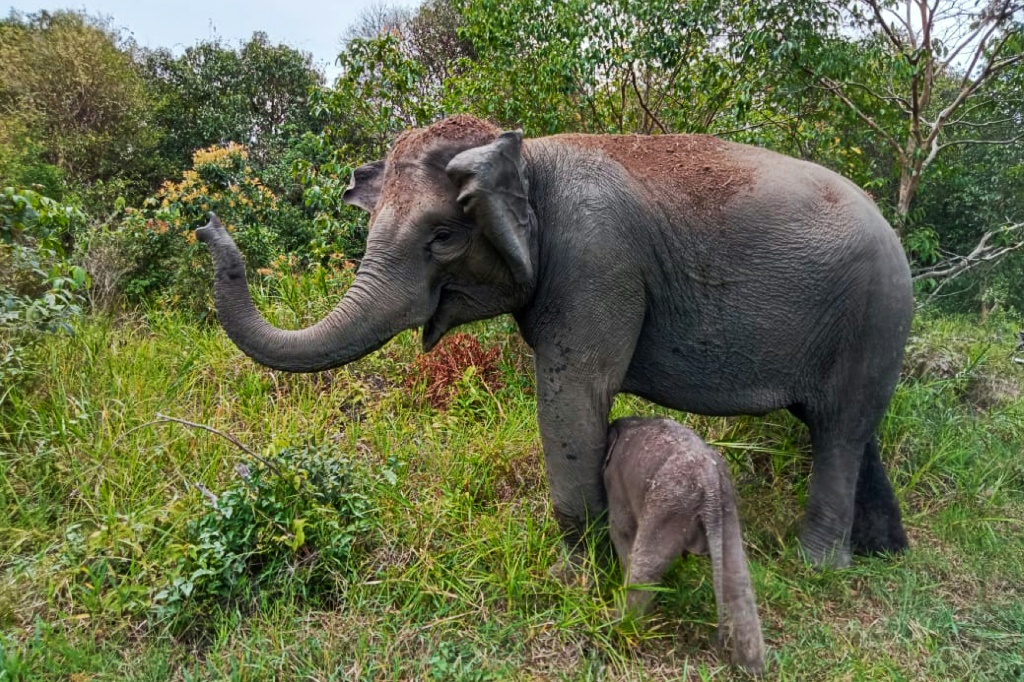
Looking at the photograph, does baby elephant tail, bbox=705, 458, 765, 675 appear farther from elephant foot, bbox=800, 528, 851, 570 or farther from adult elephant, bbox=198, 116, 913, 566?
elephant foot, bbox=800, 528, 851, 570

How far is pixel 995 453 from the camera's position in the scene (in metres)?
4.53

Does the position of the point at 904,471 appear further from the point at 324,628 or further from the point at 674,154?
the point at 324,628

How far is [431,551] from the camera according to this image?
3254 millimetres

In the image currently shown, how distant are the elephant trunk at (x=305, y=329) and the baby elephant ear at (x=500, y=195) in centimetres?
43

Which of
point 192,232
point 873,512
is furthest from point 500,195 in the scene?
point 192,232

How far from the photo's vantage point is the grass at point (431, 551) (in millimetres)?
2689

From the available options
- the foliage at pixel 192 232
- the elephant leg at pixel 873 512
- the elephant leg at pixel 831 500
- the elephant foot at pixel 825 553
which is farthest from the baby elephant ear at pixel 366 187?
the foliage at pixel 192 232

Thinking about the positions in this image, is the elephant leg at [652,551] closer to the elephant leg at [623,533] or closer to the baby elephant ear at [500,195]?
the elephant leg at [623,533]

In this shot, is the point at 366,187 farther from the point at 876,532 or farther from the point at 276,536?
the point at 876,532

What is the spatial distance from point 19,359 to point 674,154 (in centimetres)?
409

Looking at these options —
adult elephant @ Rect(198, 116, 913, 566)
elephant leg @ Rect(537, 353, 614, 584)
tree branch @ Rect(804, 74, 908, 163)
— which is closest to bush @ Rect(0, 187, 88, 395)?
adult elephant @ Rect(198, 116, 913, 566)

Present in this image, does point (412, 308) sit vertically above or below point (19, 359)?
above

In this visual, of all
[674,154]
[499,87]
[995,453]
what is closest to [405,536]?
[674,154]

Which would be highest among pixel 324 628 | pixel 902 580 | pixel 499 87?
pixel 499 87
